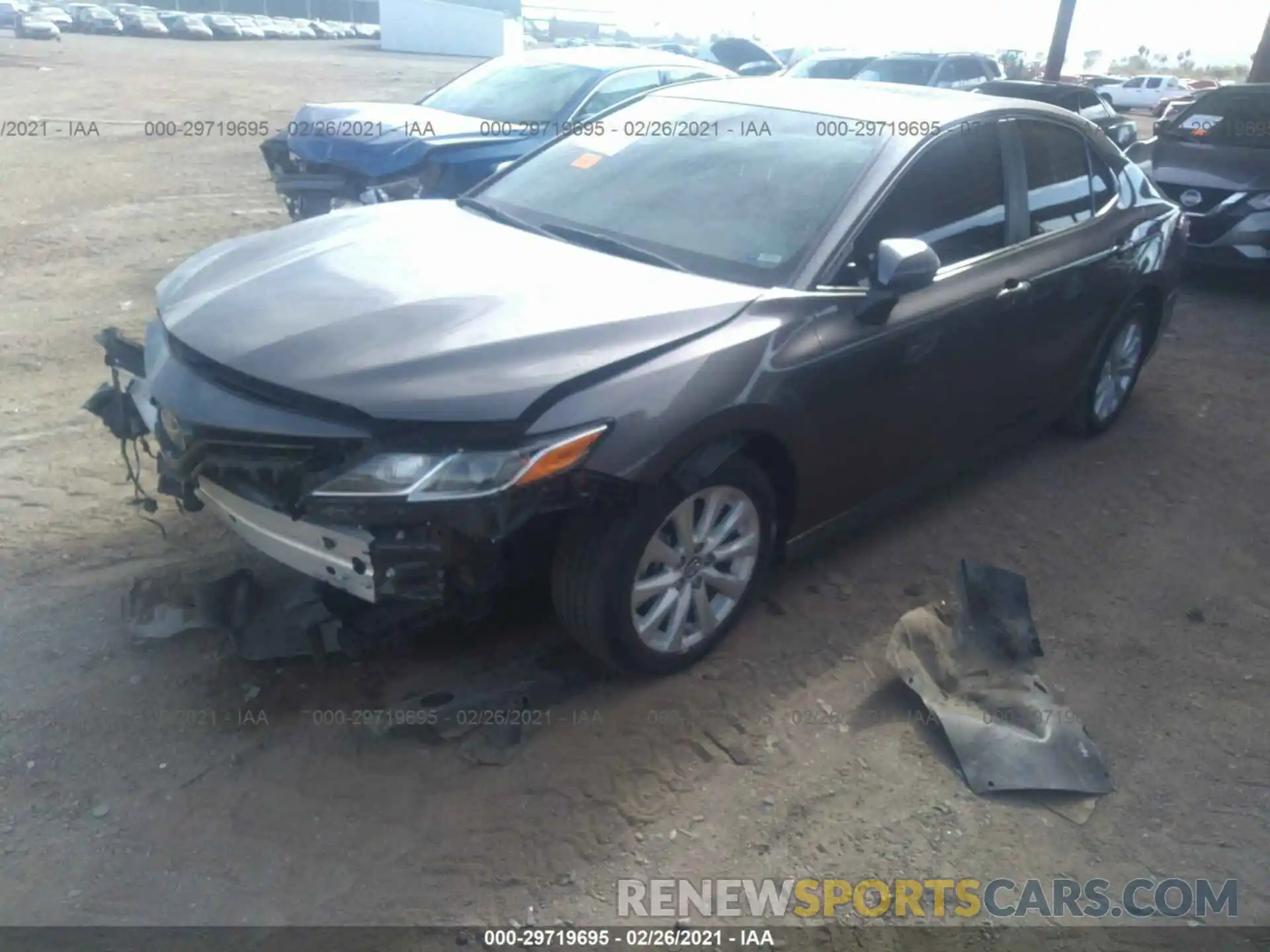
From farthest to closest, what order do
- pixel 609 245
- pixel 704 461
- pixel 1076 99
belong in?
pixel 1076 99
pixel 609 245
pixel 704 461

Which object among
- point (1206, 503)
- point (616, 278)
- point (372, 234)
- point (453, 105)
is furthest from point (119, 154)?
point (1206, 503)

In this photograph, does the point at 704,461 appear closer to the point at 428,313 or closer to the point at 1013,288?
the point at 428,313

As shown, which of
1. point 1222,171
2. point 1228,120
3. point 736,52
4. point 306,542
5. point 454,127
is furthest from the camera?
point 736,52

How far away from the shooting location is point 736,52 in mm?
20609

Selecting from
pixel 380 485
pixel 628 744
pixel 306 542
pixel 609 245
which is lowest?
pixel 628 744

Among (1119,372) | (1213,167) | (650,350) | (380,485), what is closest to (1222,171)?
(1213,167)

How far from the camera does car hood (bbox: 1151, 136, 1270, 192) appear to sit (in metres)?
8.32

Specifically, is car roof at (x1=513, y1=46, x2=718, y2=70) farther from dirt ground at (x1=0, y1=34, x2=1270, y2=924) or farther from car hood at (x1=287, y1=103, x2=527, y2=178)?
dirt ground at (x1=0, y1=34, x2=1270, y2=924)

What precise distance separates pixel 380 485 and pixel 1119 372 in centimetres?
424

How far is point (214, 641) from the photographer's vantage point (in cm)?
342

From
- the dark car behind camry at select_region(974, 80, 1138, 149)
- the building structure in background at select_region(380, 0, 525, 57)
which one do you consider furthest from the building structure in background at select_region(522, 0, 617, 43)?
the dark car behind camry at select_region(974, 80, 1138, 149)

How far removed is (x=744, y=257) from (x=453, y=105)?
17.6 feet

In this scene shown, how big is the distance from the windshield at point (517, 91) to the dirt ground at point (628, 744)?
4.06 metres

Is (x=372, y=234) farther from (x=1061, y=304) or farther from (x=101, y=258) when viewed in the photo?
(x=101, y=258)
